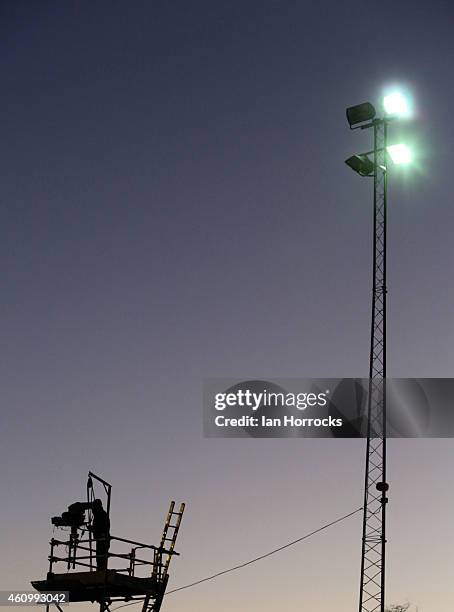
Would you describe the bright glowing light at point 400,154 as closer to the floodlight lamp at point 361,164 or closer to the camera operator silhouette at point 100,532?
the floodlight lamp at point 361,164

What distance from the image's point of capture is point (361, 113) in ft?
140

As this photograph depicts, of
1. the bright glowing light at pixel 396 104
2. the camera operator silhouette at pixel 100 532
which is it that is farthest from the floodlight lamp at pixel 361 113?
the camera operator silhouette at pixel 100 532

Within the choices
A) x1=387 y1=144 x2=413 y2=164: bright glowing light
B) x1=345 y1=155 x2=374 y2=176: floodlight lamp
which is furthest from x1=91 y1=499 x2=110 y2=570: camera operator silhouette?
x1=387 y1=144 x2=413 y2=164: bright glowing light

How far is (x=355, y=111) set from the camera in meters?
42.7

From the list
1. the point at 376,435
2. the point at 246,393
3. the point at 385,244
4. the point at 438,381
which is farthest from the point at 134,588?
the point at 385,244

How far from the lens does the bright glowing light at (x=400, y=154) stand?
43.2 meters

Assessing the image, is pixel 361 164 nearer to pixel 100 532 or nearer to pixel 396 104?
pixel 396 104

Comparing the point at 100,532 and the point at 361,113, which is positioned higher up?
the point at 361,113

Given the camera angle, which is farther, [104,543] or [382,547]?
[382,547]

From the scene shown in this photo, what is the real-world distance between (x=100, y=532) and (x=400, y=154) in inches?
927

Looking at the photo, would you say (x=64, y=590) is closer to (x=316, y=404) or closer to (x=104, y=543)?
(x=104, y=543)

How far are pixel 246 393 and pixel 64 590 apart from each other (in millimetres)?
13381

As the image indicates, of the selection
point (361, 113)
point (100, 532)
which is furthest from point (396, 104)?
point (100, 532)

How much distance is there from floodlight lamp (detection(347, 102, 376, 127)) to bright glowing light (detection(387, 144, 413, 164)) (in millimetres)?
1861
